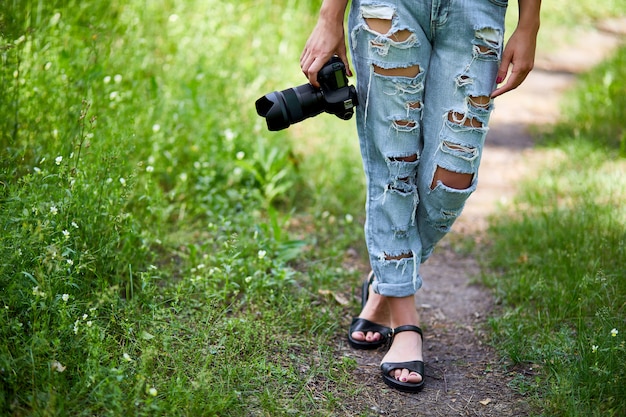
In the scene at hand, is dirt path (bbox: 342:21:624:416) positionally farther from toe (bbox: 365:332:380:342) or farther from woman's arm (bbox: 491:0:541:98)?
woman's arm (bbox: 491:0:541:98)

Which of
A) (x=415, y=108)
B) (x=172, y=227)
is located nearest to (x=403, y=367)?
(x=415, y=108)

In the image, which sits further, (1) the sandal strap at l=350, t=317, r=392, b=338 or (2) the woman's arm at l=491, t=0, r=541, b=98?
(1) the sandal strap at l=350, t=317, r=392, b=338

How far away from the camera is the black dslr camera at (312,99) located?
2.10m

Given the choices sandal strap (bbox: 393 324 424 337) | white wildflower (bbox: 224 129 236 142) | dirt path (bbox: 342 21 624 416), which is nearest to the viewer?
dirt path (bbox: 342 21 624 416)

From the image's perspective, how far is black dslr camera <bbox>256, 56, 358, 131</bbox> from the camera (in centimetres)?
210

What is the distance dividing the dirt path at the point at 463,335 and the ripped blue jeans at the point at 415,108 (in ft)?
1.14

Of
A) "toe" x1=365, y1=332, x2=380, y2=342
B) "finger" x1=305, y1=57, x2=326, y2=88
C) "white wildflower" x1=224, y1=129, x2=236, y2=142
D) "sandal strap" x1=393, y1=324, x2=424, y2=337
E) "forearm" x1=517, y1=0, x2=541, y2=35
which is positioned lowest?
"toe" x1=365, y1=332, x2=380, y2=342

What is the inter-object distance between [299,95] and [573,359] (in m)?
1.27

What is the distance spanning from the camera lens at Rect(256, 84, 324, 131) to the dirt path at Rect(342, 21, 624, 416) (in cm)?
93

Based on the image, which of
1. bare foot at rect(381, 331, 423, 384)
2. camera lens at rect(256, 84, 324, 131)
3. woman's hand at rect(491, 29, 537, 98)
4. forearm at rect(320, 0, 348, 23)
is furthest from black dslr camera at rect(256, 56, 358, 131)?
bare foot at rect(381, 331, 423, 384)

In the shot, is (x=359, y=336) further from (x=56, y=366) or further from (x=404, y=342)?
(x=56, y=366)

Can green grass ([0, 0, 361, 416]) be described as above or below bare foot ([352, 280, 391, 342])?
above

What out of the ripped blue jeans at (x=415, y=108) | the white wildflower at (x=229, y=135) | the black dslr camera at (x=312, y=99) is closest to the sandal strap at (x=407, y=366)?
the ripped blue jeans at (x=415, y=108)

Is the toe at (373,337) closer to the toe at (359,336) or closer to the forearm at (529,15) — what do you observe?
the toe at (359,336)
